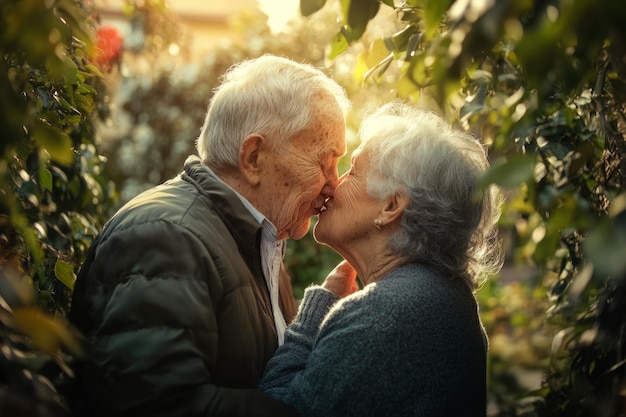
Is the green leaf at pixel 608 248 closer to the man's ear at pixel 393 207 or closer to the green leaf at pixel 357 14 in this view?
the green leaf at pixel 357 14

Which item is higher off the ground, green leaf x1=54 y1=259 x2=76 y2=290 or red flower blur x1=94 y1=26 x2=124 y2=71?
green leaf x1=54 y1=259 x2=76 y2=290

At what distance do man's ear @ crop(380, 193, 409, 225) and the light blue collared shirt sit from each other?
416 mm

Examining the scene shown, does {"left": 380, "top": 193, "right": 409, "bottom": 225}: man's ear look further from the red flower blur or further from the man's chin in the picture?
the red flower blur

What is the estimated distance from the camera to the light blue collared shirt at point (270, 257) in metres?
2.78

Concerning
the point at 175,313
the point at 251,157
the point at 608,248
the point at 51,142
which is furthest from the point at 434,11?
the point at 251,157

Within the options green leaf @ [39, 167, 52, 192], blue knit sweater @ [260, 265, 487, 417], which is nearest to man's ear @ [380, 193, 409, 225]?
blue knit sweater @ [260, 265, 487, 417]

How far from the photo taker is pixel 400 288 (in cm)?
246

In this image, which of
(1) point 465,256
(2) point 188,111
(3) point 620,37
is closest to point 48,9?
(3) point 620,37

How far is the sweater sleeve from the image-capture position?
7.90 feet

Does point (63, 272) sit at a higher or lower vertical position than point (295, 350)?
higher

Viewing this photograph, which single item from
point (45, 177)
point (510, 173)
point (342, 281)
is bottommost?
point (342, 281)

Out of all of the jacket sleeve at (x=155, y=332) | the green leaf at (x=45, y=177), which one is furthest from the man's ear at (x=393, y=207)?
the green leaf at (x=45, y=177)

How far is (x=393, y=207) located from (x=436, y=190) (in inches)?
6.4

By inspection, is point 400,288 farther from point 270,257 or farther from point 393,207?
point 270,257
